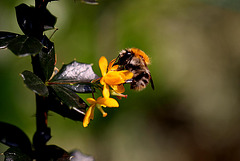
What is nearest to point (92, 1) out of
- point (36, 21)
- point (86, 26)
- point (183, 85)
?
point (36, 21)

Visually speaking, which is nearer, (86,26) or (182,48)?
(86,26)

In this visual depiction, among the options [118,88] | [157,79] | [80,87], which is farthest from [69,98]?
[157,79]

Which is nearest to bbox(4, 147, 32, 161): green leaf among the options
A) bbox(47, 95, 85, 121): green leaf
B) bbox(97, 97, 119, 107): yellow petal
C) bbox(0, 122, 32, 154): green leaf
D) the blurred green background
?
bbox(0, 122, 32, 154): green leaf

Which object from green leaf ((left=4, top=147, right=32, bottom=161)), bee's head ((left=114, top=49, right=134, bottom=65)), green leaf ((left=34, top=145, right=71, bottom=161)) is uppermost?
bee's head ((left=114, top=49, right=134, bottom=65))

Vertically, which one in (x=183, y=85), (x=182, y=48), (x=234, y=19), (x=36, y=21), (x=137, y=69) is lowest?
(x=183, y=85)

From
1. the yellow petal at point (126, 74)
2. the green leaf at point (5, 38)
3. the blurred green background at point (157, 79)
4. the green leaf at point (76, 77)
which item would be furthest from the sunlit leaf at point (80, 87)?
the blurred green background at point (157, 79)

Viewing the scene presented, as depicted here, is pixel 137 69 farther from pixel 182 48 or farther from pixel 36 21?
pixel 182 48

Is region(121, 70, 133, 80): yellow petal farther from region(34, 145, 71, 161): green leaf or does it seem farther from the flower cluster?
region(34, 145, 71, 161): green leaf
